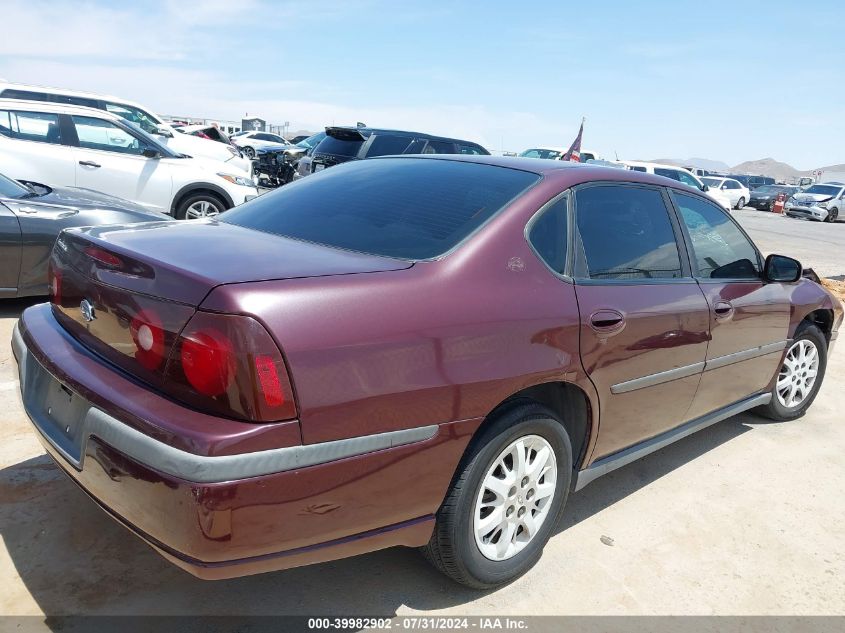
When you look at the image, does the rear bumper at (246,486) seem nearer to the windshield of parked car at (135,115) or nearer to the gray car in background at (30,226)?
the gray car in background at (30,226)

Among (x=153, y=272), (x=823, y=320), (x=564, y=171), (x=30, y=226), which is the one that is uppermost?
(x=564, y=171)

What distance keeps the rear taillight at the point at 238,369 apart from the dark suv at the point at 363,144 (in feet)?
Result: 29.7

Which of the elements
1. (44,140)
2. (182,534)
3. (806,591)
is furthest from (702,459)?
(44,140)

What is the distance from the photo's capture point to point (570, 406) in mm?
2758

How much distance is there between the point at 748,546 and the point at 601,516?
2.08 feet

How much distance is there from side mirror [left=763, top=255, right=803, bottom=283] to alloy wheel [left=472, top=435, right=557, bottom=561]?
1971mm

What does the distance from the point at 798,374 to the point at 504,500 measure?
2.91 metres

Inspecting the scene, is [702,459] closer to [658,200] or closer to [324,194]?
[658,200]

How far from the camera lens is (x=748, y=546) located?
307cm

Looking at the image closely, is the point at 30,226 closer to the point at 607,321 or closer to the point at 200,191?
the point at 200,191

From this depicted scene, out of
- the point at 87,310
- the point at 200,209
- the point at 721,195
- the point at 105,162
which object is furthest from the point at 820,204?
the point at 87,310

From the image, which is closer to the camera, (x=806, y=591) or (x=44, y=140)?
(x=806, y=591)

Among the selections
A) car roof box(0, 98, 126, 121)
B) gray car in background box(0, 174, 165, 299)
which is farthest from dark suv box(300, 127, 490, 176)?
gray car in background box(0, 174, 165, 299)

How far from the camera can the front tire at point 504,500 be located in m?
2.34
